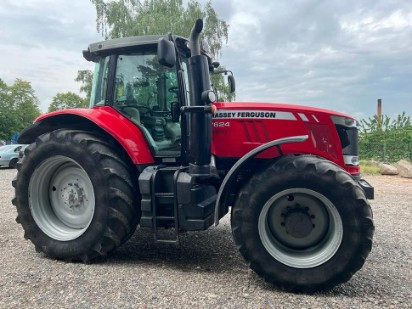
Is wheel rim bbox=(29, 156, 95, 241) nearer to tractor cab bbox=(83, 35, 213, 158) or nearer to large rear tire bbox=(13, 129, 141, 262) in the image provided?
large rear tire bbox=(13, 129, 141, 262)

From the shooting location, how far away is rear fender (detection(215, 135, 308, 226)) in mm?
3404

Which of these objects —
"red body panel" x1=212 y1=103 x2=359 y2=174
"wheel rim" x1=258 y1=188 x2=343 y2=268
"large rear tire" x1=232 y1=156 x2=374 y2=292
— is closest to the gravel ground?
"large rear tire" x1=232 y1=156 x2=374 y2=292

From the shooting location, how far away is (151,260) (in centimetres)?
404

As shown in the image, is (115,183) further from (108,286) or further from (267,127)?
(267,127)

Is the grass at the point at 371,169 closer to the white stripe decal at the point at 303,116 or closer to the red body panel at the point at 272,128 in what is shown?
the red body panel at the point at 272,128

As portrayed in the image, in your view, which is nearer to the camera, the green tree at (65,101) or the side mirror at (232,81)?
the side mirror at (232,81)

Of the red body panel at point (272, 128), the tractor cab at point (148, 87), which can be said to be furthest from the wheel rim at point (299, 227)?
the tractor cab at point (148, 87)

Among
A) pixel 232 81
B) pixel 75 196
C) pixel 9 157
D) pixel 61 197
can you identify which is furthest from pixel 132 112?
pixel 9 157

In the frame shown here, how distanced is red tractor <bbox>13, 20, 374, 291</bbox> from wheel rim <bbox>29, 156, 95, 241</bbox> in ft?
0.04

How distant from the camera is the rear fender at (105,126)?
12.8 ft

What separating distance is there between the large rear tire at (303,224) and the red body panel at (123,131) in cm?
120

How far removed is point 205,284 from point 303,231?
100 centimetres

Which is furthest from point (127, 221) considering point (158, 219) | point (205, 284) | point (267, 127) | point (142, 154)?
point (267, 127)

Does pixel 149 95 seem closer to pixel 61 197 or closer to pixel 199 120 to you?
pixel 199 120
